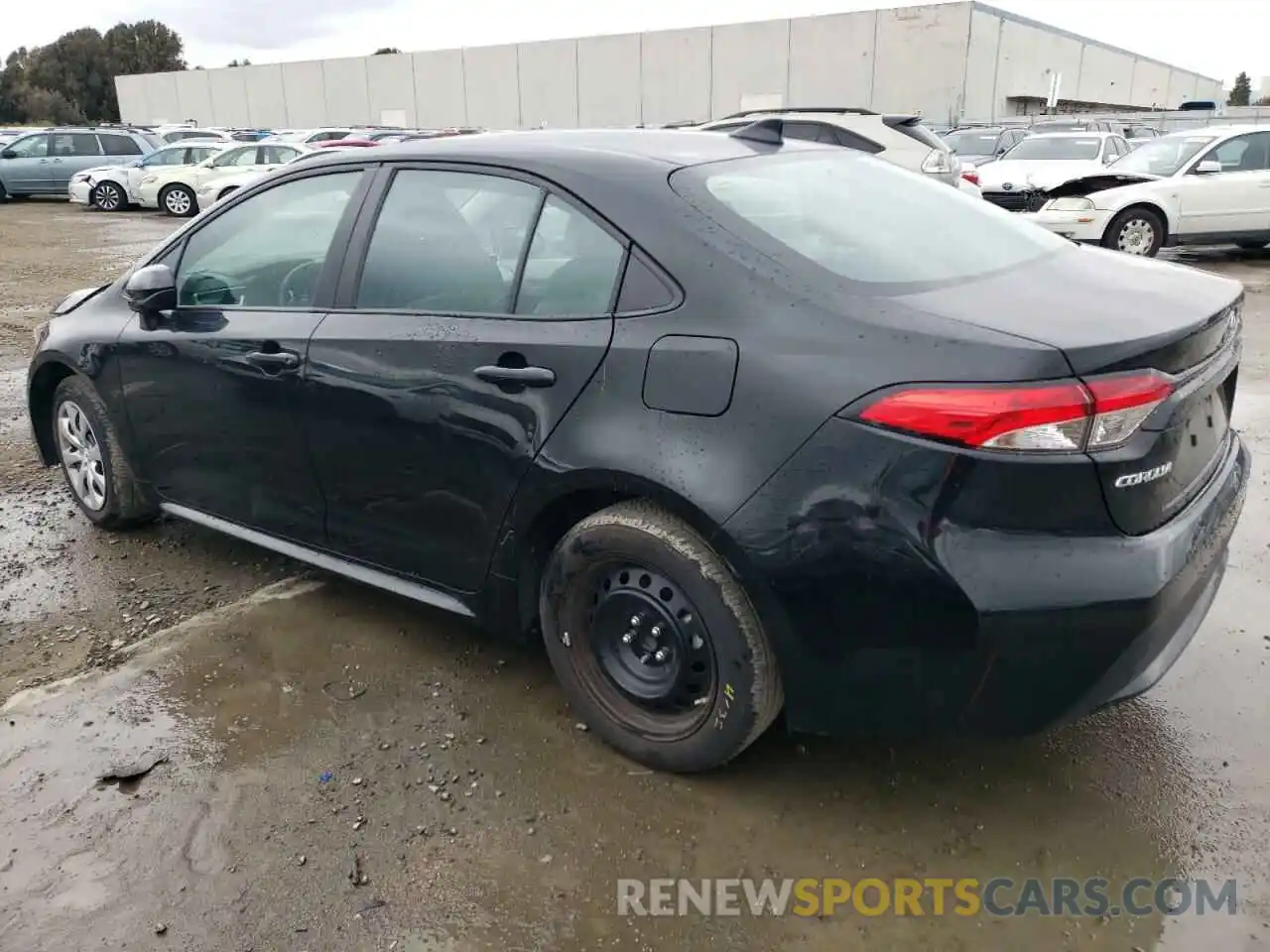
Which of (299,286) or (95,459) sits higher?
(299,286)

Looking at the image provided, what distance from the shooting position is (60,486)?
5082 millimetres

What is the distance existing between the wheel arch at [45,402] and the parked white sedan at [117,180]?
17514 millimetres

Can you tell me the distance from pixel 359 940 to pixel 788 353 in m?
1.62

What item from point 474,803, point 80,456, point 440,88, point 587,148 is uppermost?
point 440,88

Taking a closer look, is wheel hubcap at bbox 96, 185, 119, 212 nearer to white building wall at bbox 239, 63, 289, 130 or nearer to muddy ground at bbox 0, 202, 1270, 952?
muddy ground at bbox 0, 202, 1270, 952

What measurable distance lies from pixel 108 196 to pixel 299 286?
69.4 feet

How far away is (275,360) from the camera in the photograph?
3279 mm

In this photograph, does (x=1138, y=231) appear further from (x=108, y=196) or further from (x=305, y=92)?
(x=305, y=92)

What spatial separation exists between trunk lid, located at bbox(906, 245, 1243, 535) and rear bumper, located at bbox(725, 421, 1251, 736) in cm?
11

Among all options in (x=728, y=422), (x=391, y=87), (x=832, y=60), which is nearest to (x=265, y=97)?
(x=391, y=87)

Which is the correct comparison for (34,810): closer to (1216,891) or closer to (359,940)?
(359,940)

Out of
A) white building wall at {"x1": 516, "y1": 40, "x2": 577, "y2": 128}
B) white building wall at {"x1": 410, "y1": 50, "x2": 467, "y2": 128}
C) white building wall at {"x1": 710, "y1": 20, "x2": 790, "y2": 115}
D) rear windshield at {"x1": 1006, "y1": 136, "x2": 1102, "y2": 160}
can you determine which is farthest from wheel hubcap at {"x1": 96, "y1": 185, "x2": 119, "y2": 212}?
white building wall at {"x1": 410, "y1": 50, "x2": 467, "y2": 128}

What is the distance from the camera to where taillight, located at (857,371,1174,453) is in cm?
207

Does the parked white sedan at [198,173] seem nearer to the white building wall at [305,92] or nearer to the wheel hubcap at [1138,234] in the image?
the wheel hubcap at [1138,234]
